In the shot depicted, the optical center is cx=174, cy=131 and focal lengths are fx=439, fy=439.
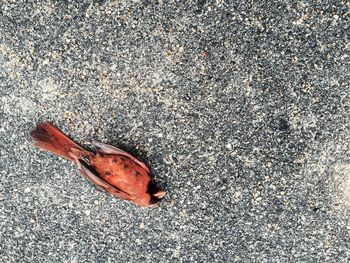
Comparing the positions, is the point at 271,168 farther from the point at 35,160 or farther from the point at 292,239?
the point at 35,160

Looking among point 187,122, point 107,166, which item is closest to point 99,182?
point 107,166

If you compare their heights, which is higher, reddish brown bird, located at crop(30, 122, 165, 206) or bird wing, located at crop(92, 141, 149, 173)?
bird wing, located at crop(92, 141, 149, 173)

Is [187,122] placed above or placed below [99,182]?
above

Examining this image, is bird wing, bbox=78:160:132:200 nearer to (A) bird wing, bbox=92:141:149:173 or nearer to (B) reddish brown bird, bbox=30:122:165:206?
(B) reddish brown bird, bbox=30:122:165:206

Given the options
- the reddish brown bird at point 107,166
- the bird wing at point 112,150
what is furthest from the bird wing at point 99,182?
the bird wing at point 112,150

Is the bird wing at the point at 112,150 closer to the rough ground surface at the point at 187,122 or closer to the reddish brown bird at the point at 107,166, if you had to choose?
the reddish brown bird at the point at 107,166

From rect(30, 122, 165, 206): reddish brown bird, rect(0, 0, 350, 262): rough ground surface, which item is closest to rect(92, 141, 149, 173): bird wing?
rect(30, 122, 165, 206): reddish brown bird

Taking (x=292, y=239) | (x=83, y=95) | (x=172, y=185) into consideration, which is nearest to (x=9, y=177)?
(x=83, y=95)

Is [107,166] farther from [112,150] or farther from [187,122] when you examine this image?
[187,122]
